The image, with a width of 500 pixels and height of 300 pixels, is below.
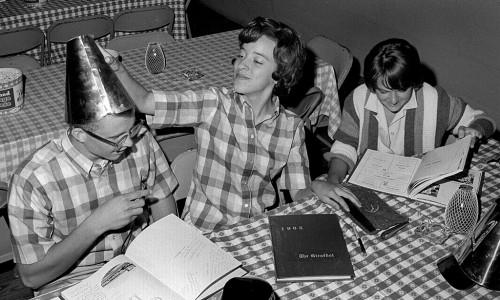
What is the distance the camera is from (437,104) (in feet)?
8.84

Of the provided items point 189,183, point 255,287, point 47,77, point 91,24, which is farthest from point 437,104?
point 91,24

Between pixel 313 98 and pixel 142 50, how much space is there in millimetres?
1255

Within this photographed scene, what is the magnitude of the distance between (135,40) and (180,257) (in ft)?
8.40

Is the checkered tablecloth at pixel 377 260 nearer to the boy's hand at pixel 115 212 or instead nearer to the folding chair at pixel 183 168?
the boy's hand at pixel 115 212

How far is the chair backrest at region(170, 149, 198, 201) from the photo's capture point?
8.07 feet

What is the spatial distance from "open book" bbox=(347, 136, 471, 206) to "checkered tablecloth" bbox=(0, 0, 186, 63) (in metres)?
3.06

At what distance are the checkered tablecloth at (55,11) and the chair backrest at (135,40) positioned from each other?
82cm

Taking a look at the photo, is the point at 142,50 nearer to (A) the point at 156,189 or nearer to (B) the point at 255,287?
(A) the point at 156,189

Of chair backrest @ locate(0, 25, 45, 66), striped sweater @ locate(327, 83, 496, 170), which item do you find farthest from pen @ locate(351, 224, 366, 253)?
chair backrest @ locate(0, 25, 45, 66)

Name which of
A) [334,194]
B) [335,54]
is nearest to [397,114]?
[334,194]

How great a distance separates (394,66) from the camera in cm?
251

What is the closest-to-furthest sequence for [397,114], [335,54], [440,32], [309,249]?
[309,249] < [397,114] < [335,54] < [440,32]

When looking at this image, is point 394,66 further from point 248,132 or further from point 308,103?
point 308,103

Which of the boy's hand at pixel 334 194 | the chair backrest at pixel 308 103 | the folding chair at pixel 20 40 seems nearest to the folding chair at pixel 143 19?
the folding chair at pixel 20 40
